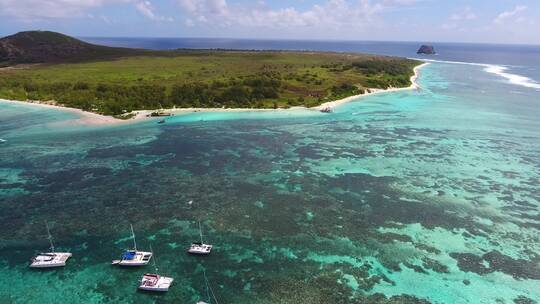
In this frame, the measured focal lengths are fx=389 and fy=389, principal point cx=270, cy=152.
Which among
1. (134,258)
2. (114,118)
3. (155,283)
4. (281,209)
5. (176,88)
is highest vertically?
(176,88)

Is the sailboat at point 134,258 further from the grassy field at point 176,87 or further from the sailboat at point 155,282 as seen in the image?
the grassy field at point 176,87

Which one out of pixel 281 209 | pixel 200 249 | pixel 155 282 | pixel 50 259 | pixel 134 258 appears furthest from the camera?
pixel 281 209

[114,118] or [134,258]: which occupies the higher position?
[114,118]

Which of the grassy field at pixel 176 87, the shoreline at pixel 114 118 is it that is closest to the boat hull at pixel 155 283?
the shoreline at pixel 114 118

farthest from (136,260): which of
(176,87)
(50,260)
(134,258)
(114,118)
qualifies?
(176,87)

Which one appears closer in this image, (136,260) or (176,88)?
(136,260)

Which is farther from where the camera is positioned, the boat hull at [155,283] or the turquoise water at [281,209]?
the turquoise water at [281,209]

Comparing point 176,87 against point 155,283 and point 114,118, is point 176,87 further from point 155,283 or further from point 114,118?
point 155,283
